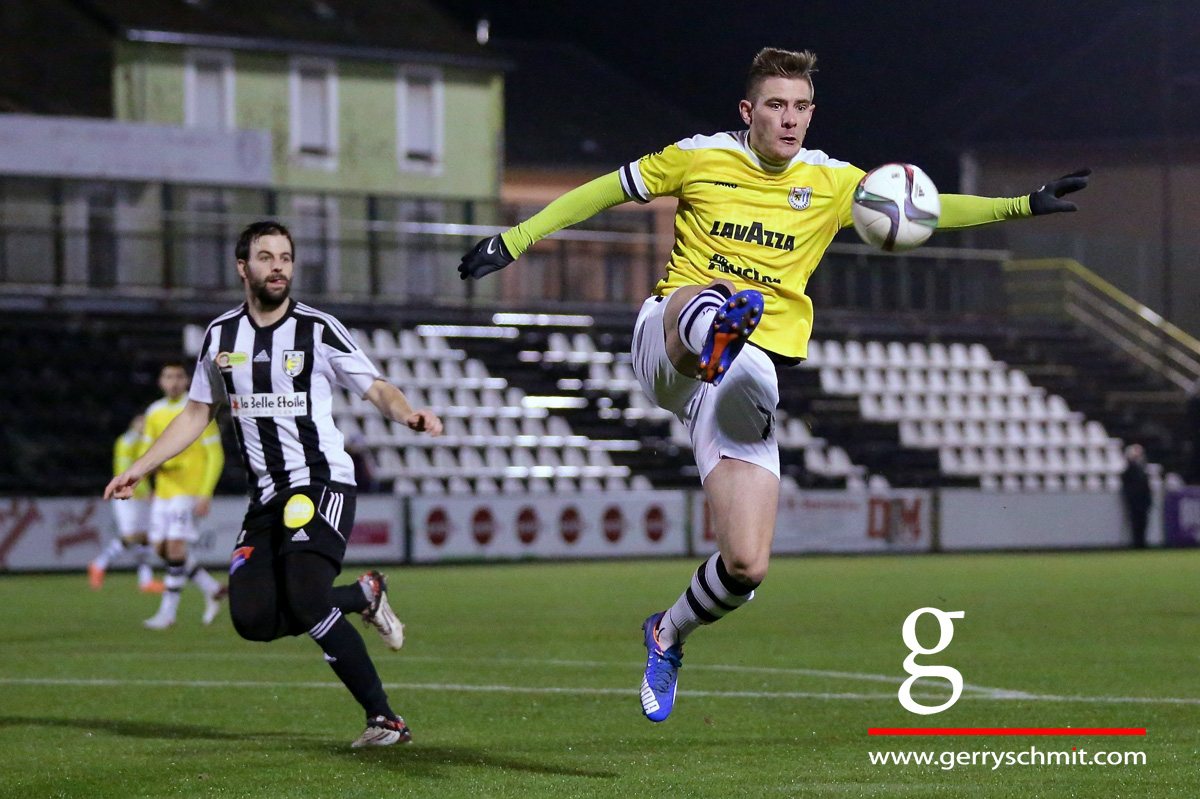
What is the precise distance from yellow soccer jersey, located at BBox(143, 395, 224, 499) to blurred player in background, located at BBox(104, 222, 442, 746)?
7.54 metres

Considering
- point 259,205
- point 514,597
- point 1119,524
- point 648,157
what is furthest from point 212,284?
point 648,157

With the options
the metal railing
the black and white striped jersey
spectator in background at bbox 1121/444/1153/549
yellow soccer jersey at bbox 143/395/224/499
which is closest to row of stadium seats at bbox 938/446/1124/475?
the metal railing

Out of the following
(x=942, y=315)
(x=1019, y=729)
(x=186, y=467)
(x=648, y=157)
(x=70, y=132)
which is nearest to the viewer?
(x=648, y=157)

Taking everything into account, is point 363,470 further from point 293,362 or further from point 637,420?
point 293,362

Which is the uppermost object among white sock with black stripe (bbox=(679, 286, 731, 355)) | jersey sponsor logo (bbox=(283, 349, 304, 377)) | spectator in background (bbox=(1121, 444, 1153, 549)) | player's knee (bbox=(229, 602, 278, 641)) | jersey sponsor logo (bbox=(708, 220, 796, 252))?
jersey sponsor logo (bbox=(708, 220, 796, 252))

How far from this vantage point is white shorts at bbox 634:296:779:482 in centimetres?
661

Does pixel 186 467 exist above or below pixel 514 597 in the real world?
Answer: above

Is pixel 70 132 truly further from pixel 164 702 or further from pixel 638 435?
pixel 164 702

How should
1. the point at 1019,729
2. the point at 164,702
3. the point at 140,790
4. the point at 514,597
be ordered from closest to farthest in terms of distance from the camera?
the point at 140,790
the point at 1019,729
the point at 164,702
the point at 514,597

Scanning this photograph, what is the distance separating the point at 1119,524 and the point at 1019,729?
20.8 m

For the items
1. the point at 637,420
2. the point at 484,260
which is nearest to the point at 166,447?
the point at 484,260

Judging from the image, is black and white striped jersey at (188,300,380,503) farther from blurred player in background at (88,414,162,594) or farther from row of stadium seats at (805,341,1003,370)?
row of stadium seats at (805,341,1003,370)

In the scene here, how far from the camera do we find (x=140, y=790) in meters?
6.34

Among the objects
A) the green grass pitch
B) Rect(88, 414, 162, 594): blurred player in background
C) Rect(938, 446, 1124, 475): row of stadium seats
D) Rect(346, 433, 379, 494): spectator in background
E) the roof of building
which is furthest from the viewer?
the roof of building
